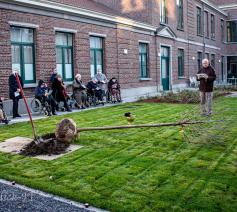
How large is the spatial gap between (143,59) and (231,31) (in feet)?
86.4

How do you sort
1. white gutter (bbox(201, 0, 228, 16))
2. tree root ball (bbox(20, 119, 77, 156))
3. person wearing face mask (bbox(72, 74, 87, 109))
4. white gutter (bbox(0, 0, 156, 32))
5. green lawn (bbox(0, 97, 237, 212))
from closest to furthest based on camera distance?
1. green lawn (bbox(0, 97, 237, 212))
2. tree root ball (bbox(20, 119, 77, 156))
3. white gutter (bbox(0, 0, 156, 32))
4. person wearing face mask (bbox(72, 74, 87, 109))
5. white gutter (bbox(201, 0, 228, 16))

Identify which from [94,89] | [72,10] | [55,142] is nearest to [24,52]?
[72,10]

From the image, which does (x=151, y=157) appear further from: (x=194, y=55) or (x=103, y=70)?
(x=194, y=55)

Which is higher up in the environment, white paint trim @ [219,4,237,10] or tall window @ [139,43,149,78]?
white paint trim @ [219,4,237,10]

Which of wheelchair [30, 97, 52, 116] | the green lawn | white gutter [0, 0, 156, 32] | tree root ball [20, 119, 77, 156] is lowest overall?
the green lawn

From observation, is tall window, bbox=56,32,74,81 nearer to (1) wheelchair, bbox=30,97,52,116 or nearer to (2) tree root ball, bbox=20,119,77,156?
(1) wheelchair, bbox=30,97,52,116

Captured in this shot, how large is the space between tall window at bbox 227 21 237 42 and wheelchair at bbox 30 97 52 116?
128ft

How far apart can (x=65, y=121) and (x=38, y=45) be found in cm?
871

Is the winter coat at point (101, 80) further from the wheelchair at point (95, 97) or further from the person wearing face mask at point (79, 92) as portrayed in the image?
the person wearing face mask at point (79, 92)

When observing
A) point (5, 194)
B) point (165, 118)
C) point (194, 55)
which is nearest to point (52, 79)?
point (165, 118)

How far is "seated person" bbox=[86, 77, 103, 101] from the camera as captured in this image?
18.8 m

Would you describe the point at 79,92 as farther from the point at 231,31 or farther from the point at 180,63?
the point at 231,31

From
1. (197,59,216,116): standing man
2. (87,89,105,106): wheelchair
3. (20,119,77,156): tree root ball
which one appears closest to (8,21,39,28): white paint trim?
(87,89,105,106): wheelchair

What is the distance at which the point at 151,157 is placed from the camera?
768 centimetres
